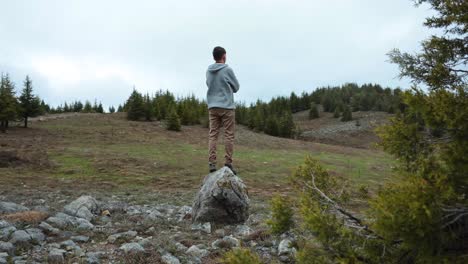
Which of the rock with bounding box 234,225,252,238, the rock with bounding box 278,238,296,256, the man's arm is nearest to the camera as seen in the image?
the rock with bounding box 278,238,296,256

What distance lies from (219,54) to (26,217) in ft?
17.7

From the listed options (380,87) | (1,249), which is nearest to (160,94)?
(1,249)

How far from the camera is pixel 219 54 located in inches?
337

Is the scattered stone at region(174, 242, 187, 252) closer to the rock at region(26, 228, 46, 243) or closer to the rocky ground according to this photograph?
the rocky ground

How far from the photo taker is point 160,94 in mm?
55812

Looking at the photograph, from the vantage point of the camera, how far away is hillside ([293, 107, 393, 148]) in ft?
176

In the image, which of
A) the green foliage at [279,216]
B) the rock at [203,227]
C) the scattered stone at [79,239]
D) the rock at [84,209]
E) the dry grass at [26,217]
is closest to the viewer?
the green foliage at [279,216]

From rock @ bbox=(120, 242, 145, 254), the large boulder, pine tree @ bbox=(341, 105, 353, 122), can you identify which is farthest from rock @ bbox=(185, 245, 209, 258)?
pine tree @ bbox=(341, 105, 353, 122)

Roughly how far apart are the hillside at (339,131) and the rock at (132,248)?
44.8 metres

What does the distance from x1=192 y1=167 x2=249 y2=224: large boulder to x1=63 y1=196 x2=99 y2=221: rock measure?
2340 millimetres

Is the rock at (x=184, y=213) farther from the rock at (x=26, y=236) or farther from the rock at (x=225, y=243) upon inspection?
the rock at (x=26, y=236)

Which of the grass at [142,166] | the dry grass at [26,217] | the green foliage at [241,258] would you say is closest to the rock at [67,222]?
the dry grass at [26,217]

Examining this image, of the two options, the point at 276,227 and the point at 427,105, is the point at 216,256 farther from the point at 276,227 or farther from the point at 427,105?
the point at 427,105

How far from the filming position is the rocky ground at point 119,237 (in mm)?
5293
